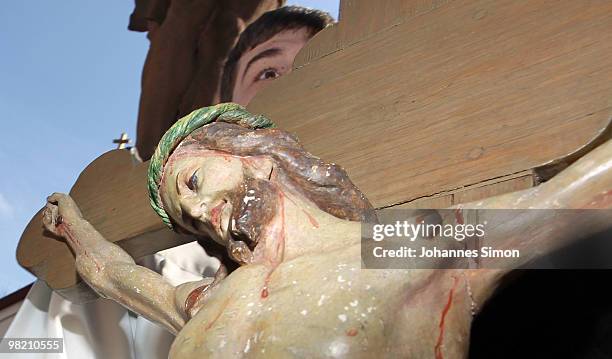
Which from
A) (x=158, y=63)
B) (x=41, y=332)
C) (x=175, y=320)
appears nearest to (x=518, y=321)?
(x=175, y=320)

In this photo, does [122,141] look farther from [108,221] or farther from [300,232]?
[300,232]

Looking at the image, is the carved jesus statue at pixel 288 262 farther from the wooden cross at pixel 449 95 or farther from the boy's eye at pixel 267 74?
the boy's eye at pixel 267 74

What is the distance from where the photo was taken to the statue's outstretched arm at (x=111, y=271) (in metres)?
1.09

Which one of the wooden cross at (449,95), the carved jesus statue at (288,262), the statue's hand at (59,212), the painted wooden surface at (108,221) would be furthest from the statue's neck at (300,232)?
the statue's hand at (59,212)

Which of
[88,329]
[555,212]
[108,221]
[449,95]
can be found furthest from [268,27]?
[555,212]

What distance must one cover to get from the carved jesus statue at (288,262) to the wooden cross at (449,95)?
0.31 feet

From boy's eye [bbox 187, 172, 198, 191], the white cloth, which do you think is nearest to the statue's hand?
the white cloth

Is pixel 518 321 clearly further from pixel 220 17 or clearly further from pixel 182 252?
pixel 220 17

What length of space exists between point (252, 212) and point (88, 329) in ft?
2.45

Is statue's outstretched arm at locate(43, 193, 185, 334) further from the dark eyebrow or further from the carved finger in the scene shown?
the dark eyebrow

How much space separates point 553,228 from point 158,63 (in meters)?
1.22

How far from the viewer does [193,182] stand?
3.15ft

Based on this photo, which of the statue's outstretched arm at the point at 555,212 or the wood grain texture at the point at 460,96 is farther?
the wood grain texture at the point at 460,96

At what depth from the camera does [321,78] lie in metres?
1.14
